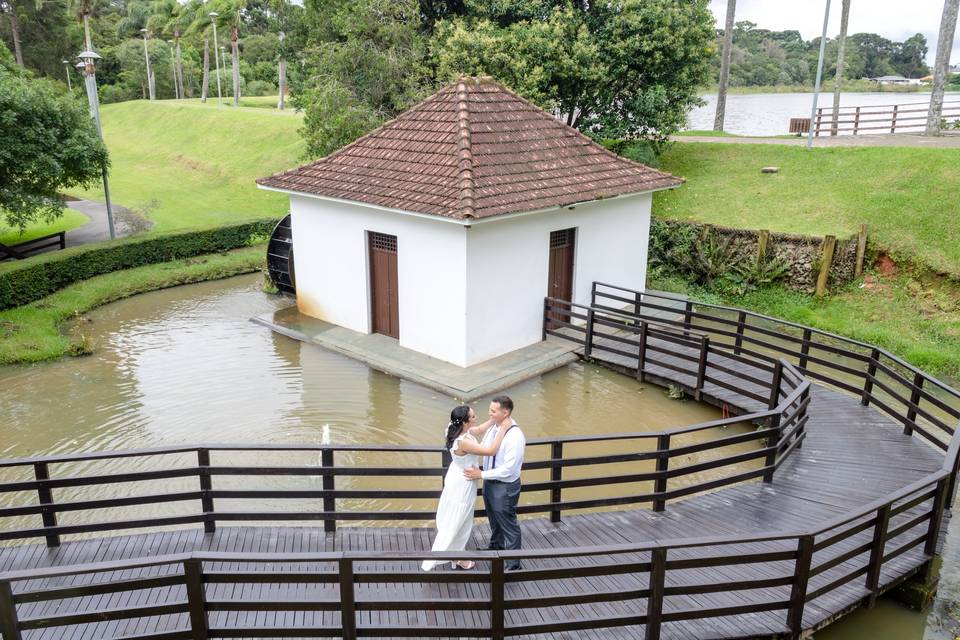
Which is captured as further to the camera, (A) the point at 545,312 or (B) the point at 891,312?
(B) the point at 891,312

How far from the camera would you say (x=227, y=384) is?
42.6 ft

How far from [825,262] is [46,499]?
16.5 metres

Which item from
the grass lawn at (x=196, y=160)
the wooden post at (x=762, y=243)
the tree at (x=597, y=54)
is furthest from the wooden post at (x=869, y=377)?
the grass lawn at (x=196, y=160)

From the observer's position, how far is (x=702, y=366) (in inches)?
477

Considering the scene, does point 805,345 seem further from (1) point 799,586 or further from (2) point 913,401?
(1) point 799,586

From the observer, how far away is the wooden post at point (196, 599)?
552 cm

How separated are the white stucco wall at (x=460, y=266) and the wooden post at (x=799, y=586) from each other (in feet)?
25.9

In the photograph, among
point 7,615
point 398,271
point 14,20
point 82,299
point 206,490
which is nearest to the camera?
point 7,615

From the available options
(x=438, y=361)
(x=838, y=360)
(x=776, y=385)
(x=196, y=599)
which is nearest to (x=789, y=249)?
(x=838, y=360)

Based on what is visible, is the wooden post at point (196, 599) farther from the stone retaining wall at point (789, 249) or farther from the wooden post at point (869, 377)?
the stone retaining wall at point (789, 249)

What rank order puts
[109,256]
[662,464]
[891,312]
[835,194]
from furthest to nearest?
1. [835,194]
2. [109,256]
3. [891,312]
4. [662,464]

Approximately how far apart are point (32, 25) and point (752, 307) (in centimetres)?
6488

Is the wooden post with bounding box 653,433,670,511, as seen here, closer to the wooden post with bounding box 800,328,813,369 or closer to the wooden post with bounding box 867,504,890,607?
the wooden post with bounding box 867,504,890,607

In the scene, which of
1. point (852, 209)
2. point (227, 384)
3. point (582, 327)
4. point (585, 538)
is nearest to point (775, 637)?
point (585, 538)
